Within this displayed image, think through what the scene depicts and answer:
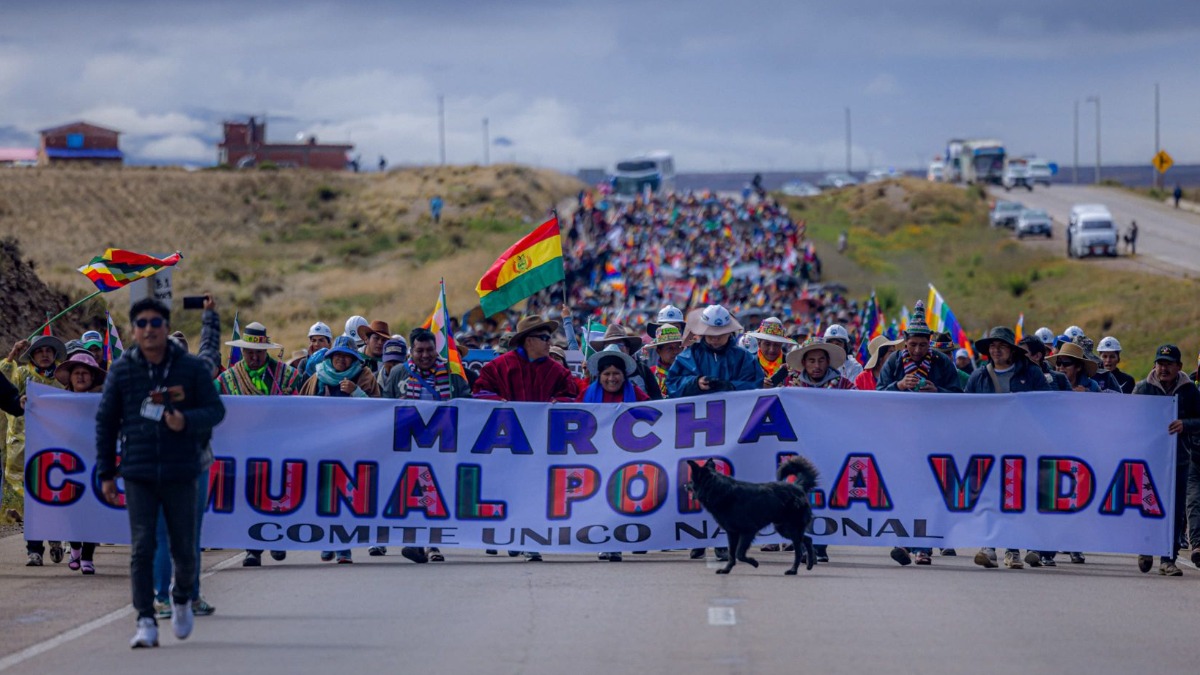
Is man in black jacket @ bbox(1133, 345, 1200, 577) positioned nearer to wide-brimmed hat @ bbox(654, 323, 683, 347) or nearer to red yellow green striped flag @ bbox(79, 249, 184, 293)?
wide-brimmed hat @ bbox(654, 323, 683, 347)

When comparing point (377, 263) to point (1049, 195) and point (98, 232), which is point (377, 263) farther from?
point (1049, 195)

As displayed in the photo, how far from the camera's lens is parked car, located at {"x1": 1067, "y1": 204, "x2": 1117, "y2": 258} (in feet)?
214

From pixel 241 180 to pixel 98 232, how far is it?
1935 cm

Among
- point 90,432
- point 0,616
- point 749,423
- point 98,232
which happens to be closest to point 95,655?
point 0,616

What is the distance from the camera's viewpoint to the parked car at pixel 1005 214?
83625mm

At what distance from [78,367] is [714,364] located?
15.4 ft

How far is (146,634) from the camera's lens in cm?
916

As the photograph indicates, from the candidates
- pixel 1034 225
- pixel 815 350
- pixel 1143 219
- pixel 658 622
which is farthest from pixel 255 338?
pixel 1143 219

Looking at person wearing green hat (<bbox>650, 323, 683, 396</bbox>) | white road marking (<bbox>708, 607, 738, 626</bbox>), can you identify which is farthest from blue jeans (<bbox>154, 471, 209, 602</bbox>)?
person wearing green hat (<bbox>650, 323, 683, 396</bbox>)

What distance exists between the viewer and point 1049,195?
102500mm

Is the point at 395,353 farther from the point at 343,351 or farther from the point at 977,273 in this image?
the point at 977,273

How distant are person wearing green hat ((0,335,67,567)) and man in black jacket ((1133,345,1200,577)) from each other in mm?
8246

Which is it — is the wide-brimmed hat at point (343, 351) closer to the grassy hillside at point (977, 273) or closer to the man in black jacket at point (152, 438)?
the man in black jacket at point (152, 438)

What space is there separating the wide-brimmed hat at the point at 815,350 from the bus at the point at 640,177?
6993 cm
